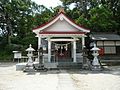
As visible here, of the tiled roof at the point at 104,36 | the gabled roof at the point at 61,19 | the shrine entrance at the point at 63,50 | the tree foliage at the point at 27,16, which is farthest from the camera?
the tree foliage at the point at 27,16

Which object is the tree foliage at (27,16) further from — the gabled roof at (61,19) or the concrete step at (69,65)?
the concrete step at (69,65)

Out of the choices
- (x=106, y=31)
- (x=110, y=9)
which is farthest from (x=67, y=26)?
(x=110, y=9)

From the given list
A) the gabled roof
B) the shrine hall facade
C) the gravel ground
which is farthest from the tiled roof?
the gravel ground

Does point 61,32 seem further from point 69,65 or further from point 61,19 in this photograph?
point 69,65

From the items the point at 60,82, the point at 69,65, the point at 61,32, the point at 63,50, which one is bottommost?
the point at 60,82

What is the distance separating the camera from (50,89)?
35.4ft

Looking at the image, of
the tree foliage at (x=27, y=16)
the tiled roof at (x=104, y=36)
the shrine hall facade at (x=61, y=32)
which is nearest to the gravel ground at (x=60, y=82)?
the shrine hall facade at (x=61, y=32)

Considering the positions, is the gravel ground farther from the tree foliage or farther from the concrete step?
the tree foliage

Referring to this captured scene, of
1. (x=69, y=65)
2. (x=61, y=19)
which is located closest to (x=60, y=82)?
(x=69, y=65)

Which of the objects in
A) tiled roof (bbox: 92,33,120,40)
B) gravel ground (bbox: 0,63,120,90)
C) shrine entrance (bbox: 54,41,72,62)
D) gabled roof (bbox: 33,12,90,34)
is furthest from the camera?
tiled roof (bbox: 92,33,120,40)

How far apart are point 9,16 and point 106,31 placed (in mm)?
15452

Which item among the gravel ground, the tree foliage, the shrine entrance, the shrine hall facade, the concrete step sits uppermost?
the tree foliage

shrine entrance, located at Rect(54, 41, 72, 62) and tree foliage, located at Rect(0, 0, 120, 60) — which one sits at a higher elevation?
tree foliage, located at Rect(0, 0, 120, 60)

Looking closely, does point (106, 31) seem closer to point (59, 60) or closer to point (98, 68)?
point (59, 60)
